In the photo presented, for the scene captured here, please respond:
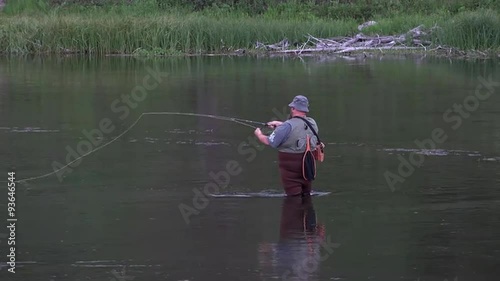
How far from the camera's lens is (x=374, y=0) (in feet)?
147

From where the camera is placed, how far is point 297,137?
40.7ft

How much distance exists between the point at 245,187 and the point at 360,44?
24311mm

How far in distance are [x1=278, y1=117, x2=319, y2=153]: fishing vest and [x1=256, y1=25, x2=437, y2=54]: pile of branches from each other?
24.2 meters

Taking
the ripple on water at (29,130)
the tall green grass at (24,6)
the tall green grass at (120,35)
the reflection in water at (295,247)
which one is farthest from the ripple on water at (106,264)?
the tall green grass at (24,6)

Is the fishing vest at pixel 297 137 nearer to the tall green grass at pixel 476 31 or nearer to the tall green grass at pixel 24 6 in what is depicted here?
the tall green grass at pixel 476 31

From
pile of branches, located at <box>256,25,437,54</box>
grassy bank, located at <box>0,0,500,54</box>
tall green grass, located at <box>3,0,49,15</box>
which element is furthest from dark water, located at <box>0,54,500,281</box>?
tall green grass, located at <box>3,0,49,15</box>

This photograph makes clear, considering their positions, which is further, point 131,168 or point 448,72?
point 448,72

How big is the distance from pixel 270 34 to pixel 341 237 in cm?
2695

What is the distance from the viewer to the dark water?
398 inches

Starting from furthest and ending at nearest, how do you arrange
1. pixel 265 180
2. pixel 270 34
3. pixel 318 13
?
pixel 318 13, pixel 270 34, pixel 265 180

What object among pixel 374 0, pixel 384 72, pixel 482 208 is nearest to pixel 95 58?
pixel 384 72

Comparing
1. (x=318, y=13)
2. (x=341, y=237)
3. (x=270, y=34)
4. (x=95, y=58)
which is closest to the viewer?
(x=341, y=237)

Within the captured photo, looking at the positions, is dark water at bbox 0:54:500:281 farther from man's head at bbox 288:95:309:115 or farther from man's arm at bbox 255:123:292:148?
man's head at bbox 288:95:309:115

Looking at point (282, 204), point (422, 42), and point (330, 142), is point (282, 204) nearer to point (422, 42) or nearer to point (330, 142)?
point (330, 142)
